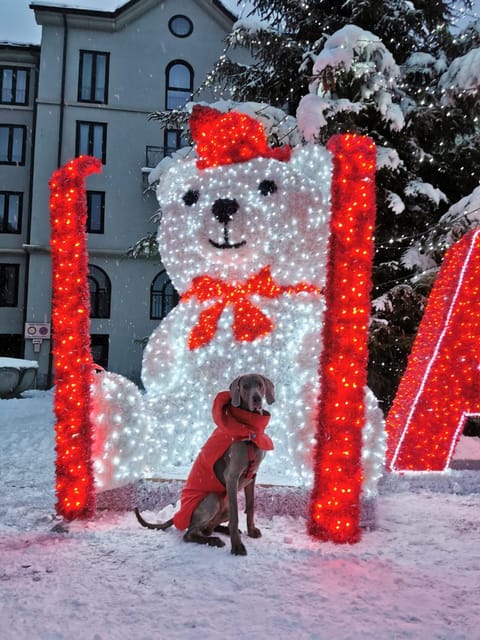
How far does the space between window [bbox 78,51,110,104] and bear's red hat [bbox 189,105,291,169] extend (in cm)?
1524

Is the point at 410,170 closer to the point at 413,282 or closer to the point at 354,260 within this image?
the point at 413,282

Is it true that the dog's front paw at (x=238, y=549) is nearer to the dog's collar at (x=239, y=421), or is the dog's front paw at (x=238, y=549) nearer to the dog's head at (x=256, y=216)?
the dog's collar at (x=239, y=421)

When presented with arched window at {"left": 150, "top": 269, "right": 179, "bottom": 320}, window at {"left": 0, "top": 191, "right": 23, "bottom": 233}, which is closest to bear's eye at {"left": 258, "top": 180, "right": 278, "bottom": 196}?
arched window at {"left": 150, "top": 269, "right": 179, "bottom": 320}

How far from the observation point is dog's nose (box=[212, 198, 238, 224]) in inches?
194

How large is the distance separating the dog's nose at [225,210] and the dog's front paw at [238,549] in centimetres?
252

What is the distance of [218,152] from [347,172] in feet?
4.57

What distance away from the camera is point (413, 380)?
19.2 feet

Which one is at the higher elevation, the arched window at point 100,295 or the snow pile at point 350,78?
the snow pile at point 350,78

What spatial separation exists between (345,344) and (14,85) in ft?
64.5

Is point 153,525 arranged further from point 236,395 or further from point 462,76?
point 462,76

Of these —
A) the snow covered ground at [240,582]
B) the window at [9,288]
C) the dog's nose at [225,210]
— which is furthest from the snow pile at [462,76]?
the window at [9,288]

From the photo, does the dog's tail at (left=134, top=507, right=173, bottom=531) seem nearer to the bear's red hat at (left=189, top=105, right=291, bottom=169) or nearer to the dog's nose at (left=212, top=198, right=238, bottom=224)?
the dog's nose at (left=212, top=198, right=238, bottom=224)

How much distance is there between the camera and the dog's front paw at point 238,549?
12.6 feet

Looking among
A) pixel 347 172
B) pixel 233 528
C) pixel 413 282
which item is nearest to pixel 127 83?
pixel 413 282
